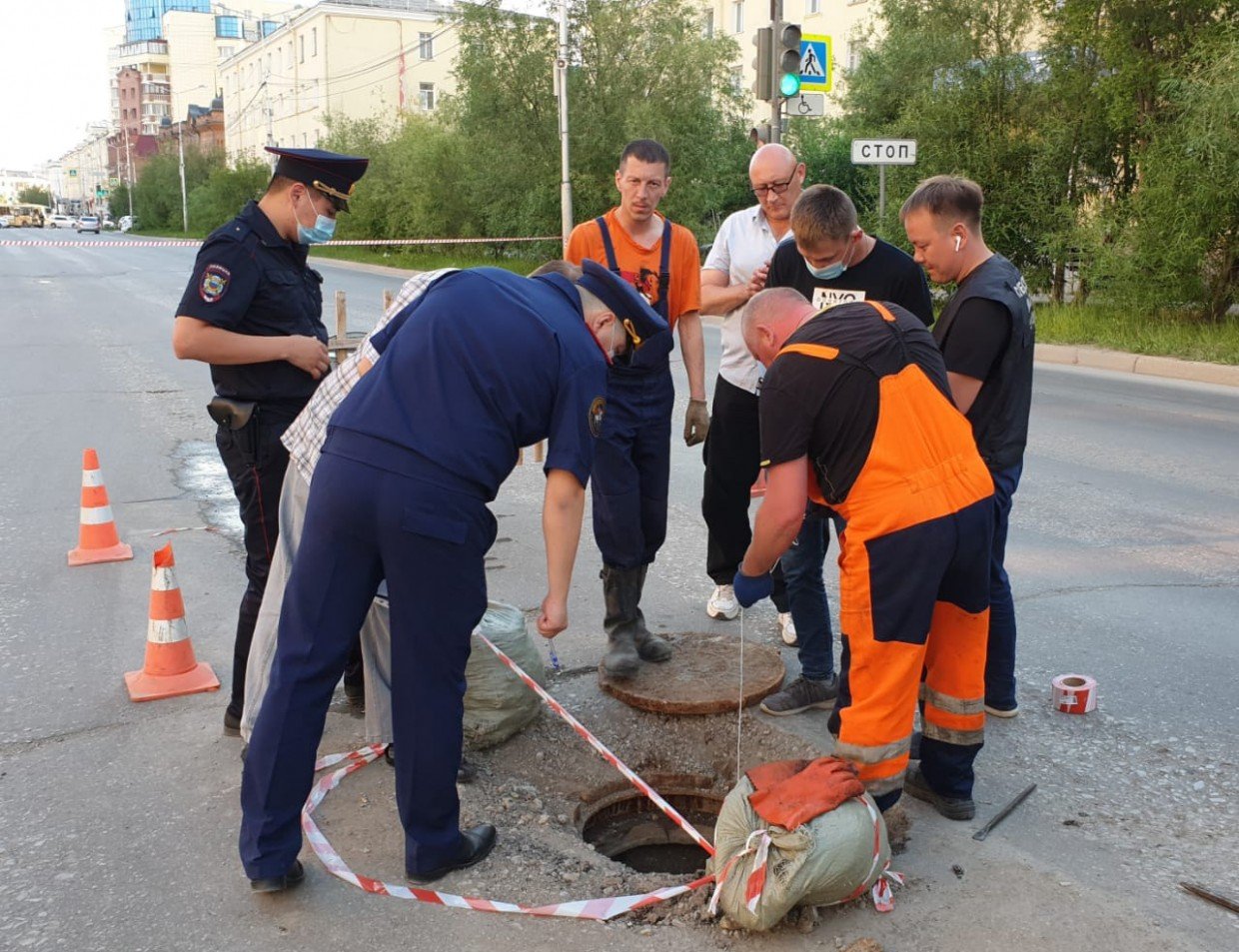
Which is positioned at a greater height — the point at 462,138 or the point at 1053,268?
the point at 462,138

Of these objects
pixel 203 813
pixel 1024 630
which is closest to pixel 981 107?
pixel 1024 630

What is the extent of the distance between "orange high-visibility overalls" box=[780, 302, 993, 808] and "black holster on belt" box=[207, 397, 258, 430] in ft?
6.06

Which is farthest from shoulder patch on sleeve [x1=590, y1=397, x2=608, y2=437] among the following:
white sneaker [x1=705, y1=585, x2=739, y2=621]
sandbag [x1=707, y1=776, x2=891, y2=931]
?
white sneaker [x1=705, y1=585, x2=739, y2=621]

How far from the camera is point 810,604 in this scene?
14.0ft

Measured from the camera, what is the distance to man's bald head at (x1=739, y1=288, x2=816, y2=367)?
327 cm

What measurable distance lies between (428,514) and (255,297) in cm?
143

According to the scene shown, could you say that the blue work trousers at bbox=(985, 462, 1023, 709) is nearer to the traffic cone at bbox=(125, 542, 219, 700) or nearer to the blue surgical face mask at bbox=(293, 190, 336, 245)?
the blue surgical face mask at bbox=(293, 190, 336, 245)

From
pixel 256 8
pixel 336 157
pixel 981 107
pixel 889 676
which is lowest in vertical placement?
pixel 889 676

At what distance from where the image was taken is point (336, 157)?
12.4 feet

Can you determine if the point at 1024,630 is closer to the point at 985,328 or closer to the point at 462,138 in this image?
the point at 985,328

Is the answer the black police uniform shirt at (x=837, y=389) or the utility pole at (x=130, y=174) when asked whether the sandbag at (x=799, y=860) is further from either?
Answer: the utility pole at (x=130, y=174)

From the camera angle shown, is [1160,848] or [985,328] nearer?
[1160,848]

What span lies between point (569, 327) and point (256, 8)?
125890 millimetres

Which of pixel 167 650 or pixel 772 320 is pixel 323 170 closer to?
pixel 772 320
